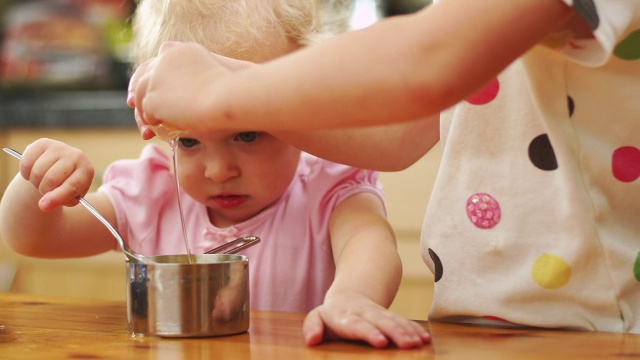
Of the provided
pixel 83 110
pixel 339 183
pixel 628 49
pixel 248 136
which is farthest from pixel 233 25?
pixel 83 110

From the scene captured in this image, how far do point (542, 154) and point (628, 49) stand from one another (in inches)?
5.1

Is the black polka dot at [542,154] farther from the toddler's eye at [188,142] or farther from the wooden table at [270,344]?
the toddler's eye at [188,142]

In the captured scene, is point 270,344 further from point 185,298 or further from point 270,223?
point 270,223

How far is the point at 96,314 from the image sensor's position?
93cm

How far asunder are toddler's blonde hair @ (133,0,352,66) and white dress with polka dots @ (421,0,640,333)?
0.28m

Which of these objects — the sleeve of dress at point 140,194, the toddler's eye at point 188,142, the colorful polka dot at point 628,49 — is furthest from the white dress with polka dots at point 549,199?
the sleeve of dress at point 140,194

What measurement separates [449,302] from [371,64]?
15.8 inches

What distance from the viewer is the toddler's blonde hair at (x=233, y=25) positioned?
43.1 inches

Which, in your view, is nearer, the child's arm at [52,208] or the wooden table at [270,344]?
the wooden table at [270,344]

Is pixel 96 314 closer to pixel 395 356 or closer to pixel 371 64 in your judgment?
pixel 395 356

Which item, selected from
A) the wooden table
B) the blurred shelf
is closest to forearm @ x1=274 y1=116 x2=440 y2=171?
the wooden table

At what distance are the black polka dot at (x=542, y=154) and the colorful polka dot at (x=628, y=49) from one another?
11 cm

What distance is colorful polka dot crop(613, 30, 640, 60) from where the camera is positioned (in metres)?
0.83

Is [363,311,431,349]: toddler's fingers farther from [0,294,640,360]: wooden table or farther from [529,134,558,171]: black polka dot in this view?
[529,134,558,171]: black polka dot
